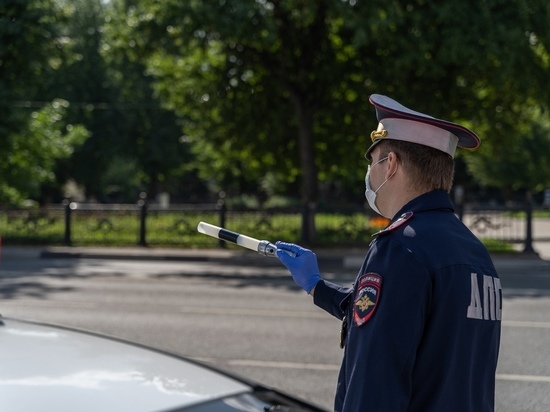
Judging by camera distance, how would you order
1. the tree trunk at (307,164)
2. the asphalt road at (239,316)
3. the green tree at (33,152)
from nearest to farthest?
1. the asphalt road at (239,316)
2. the tree trunk at (307,164)
3. the green tree at (33,152)

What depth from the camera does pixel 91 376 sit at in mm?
2289

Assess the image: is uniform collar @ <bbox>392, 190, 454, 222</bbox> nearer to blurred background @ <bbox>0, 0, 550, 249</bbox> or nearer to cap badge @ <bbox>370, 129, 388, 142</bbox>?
cap badge @ <bbox>370, 129, 388, 142</bbox>

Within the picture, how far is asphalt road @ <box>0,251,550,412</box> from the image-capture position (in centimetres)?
710

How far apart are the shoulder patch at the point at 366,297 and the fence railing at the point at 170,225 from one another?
19.5 m

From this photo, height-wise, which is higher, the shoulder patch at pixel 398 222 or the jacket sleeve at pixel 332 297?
the shoulder patch at pixel 398 222

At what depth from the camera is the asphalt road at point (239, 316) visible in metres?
7.10

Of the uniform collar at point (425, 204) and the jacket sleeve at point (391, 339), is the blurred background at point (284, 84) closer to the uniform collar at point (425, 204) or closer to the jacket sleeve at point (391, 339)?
the uniform collar at point (425, 204)

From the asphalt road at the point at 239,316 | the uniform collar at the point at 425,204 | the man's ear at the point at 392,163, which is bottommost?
the asphalt road at the point at 239,316

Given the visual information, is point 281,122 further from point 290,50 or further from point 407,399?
point 407,399

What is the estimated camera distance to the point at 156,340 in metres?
8.54

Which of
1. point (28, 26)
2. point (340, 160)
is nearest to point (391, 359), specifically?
point (28, 26)

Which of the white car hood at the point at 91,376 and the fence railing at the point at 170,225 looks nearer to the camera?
the white car hood at the point at 91,376

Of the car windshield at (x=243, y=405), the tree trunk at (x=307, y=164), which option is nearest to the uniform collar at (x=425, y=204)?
the car windshield at (x=243, y=405)

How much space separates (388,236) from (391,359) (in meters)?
0.31
